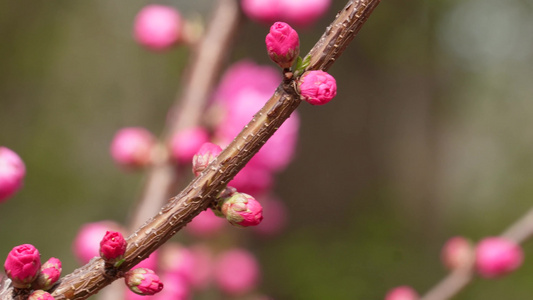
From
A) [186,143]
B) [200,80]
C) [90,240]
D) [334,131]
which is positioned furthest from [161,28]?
[334,131]

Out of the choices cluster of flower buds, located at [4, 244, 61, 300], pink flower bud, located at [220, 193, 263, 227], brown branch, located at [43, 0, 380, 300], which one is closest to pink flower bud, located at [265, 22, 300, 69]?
brown branch, located at [43, 0, 380, 300]

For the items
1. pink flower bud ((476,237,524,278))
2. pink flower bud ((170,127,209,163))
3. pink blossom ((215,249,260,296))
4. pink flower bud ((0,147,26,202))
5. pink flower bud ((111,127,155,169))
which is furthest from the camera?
pink blossom ((215,249,260,296))

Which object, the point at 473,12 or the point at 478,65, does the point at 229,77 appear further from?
the point at 478,65

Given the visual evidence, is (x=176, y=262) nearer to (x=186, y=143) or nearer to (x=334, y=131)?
(x=186, y=143)

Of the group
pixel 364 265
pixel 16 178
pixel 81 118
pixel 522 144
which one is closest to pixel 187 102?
pixel 16 178

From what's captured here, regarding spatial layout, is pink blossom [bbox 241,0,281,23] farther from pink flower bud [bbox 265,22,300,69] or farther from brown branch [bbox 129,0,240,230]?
pink flower bud [bbox 265,22,300,69]

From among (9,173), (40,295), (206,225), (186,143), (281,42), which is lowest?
(40,295)
